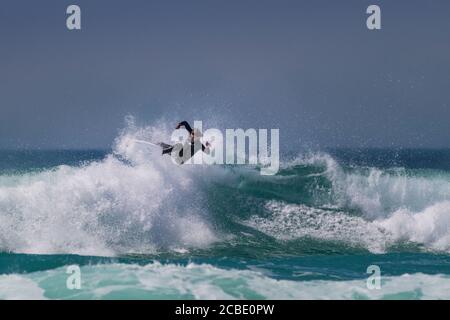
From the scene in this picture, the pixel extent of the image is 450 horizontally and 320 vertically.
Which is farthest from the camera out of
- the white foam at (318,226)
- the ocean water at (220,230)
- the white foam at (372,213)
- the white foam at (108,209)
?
the white foam at (372,213)

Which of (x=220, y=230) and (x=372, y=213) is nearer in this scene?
(x=220, y=230)

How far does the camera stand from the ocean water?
9.48 metres

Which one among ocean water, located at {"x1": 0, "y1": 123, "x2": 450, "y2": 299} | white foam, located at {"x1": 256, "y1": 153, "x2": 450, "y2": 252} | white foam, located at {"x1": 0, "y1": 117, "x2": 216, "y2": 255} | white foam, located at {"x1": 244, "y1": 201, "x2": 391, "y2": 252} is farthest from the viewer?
white foam, located at {"x1": 256, "y1": 153, "x2": 450, "y2": 252}

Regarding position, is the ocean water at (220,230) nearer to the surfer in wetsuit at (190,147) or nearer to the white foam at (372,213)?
the white foam at (372,213)

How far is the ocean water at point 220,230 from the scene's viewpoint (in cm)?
948

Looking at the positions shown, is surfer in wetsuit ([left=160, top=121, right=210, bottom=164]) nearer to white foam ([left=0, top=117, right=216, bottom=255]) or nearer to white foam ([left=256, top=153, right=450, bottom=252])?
white foam ([left=0, top=117, right=216, bottom=255])

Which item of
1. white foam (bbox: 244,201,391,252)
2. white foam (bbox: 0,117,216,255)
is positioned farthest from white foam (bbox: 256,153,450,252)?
white foam (bbox: 0,117,216,255)

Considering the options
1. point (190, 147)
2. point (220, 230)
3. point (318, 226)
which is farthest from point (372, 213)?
point (190, 147)

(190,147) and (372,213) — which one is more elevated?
(190,147)

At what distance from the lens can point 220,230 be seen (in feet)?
44.9

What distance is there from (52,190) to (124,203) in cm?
231

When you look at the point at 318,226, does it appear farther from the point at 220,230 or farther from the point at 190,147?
the point at 190,147

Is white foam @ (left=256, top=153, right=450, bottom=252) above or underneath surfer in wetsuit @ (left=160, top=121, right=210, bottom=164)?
underneath

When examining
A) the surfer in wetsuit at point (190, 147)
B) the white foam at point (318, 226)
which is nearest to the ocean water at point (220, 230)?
the white foam at point (318, 226)
